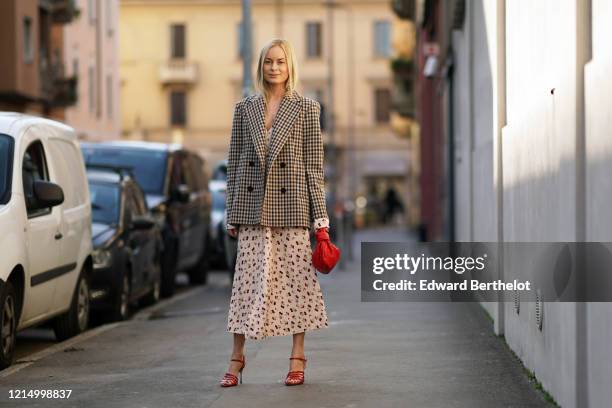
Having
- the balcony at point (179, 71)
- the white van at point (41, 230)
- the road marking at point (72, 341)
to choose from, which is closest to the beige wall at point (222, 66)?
the balcony at point (179, 71)

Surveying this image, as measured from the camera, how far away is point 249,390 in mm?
8617

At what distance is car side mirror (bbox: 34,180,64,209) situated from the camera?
11422 mm

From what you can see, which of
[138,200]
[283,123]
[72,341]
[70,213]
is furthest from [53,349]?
[138,200]

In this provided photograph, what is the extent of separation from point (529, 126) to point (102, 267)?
22.6 feet

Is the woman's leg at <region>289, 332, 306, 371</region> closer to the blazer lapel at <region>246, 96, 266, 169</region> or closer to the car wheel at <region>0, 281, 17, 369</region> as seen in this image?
the blazer lapel at <region>246, 96, 266, 169</region>

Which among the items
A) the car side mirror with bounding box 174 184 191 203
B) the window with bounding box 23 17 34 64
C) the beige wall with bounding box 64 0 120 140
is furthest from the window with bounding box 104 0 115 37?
the car side mirror with bounding box 174 184 191 203

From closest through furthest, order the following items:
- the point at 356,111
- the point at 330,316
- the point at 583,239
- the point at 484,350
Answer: the point at 583,239 → the point at 484,350 → the point at 330,316 → the point at 356,111

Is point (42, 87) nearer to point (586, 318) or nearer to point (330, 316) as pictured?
point (330, 316)

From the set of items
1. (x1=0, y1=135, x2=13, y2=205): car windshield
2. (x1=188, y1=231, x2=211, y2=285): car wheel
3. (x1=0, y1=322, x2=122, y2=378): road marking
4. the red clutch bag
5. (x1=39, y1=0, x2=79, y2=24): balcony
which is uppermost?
(x1=39, y1=0, x2=79, y2=24): balcony

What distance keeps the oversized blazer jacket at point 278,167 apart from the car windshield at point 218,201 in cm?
1935

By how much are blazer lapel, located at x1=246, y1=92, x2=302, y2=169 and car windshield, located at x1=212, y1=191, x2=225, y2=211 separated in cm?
1938

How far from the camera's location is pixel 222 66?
82.7 meters

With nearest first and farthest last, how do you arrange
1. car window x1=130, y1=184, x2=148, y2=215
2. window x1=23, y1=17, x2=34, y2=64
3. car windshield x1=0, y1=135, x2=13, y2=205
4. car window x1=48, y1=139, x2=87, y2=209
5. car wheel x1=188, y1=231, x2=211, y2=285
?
car windshield x1=0, y1=135, x2=13, y2=205, car window x1=48, y1=139, x2=87, y2=209, car window x1=130, y1=184, x2=148, y2=215, car wheel x1=188, y1=231, x2=211, y2=285, window x1=23, y1=17, x2=34, y2=64

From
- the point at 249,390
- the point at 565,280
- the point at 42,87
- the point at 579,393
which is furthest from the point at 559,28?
the point at 42,87
